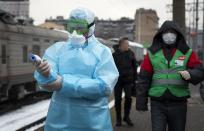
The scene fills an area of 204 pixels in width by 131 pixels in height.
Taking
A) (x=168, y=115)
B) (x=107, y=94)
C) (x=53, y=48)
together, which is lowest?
(x=168, y=115)

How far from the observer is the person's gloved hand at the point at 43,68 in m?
4.17

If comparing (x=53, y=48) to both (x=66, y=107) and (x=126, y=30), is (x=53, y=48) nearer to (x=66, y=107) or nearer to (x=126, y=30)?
(x=66, y=107)

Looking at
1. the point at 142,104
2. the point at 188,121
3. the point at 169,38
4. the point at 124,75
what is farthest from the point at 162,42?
the point at 188,121

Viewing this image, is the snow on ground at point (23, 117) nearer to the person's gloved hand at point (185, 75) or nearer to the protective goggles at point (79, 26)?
the person's gloved hand at point (185, 75)

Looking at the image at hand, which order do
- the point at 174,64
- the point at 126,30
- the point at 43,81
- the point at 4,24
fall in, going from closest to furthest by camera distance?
the point at 43,81, the point at 174,64, the point at 4,24, the point at 126,30

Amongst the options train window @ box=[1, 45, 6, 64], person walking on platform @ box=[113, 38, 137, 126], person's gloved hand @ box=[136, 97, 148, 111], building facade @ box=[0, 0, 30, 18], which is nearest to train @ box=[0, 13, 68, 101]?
train window @ box=[1, 45, 6, 64]

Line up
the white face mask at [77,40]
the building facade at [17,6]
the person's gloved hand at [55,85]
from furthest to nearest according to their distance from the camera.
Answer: the building facade at [17,6], the white face mask at [77,40], the person's gloved hand at [55,85]

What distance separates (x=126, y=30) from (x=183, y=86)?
97.0 metres

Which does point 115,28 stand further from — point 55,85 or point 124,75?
point 55,85

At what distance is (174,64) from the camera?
6512 millimetres

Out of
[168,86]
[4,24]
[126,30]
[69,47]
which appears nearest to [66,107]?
[69,47]

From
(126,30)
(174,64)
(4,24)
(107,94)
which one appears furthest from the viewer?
(126,30)

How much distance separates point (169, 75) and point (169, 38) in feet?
1.36

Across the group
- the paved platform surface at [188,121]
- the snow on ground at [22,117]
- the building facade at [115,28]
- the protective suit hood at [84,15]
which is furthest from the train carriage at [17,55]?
the building facade at [115,28]
